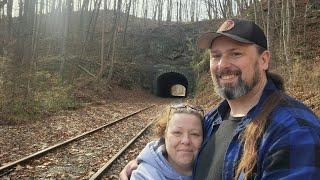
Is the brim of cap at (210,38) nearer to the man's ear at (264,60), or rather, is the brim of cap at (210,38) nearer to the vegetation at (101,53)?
the man's ear at (264,60)

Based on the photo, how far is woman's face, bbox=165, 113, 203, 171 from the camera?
2.83 metres

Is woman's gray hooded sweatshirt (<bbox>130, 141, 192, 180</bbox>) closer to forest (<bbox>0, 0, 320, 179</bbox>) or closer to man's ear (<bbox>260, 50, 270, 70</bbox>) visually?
man's ear (<bbox>260, 50, 270, 70</bbox>)

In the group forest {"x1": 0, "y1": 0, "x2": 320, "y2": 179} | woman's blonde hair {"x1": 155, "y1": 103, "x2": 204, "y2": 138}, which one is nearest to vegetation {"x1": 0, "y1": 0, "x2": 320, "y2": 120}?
forest {"x1": 0, "y1": 0, "x2": 320, "y2": 179}

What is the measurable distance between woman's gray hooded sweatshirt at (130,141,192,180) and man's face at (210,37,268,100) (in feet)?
2.25

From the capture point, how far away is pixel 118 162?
9469mm

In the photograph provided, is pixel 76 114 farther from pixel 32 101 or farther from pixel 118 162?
pixel 118 162

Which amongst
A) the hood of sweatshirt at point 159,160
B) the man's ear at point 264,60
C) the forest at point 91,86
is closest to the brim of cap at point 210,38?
the man's ear at point 264,60

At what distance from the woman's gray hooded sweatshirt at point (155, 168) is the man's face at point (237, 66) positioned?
2.25 feet

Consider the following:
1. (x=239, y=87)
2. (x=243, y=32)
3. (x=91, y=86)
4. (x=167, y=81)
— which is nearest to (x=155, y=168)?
(x=239, y=87)

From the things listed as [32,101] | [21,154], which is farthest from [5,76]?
[21,154]

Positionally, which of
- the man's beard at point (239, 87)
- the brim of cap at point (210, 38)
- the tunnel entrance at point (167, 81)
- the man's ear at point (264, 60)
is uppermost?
the brim of cap at point (210, 38)

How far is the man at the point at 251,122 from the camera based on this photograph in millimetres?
1852

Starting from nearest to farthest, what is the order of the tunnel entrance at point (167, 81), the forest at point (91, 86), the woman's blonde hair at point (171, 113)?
1. the woman's blonde hair at point (171, 113)
2. the forest at point (91, 86)
3. the tunnel entrance at point (167, 81)

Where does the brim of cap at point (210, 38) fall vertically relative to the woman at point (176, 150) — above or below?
above
